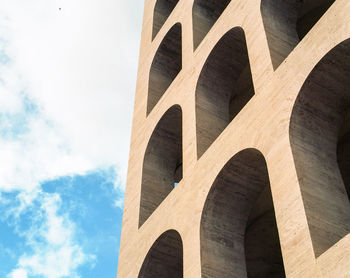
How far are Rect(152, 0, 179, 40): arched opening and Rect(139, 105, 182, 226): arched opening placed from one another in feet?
21.7

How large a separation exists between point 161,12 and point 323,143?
14.7 m

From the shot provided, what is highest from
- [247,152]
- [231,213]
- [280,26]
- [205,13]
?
[280,26]

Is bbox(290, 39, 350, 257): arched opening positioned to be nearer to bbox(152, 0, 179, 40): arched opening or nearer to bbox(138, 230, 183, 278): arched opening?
bbox(138, 230, 183, 278): arched opening

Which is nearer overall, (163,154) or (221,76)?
(221,76)

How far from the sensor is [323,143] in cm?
1029

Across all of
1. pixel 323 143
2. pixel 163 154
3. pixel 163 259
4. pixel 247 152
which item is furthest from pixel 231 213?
pixel 163 154

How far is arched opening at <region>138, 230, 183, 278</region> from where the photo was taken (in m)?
13.7

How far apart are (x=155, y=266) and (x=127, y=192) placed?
12.1 feet

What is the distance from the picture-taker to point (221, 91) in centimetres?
1555

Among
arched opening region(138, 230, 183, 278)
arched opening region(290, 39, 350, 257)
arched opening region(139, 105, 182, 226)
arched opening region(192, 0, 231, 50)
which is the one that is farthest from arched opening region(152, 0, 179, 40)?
arched opening region(290, 39, 350, 257)

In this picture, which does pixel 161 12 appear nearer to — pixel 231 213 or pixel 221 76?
pixel 221 76

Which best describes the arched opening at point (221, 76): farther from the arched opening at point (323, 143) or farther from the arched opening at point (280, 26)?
the arched opening at point (323, 143)

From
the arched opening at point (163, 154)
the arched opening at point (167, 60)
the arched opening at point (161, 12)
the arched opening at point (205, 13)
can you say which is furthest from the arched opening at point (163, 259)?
the arched opening at point (161, 12)

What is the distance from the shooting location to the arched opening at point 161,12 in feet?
75.7
